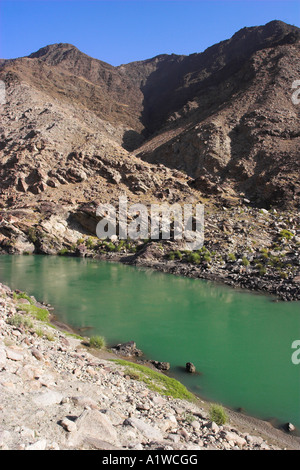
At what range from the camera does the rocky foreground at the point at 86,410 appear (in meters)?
4.28

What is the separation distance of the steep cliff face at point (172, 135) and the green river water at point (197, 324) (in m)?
18.9

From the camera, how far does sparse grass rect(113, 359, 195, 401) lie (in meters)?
7.61

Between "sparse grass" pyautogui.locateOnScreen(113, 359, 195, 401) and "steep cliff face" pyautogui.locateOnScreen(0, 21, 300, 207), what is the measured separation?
103ft

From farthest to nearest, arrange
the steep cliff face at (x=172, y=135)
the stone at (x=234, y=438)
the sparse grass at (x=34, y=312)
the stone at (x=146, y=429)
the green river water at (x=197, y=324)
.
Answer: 1. the steep cliff face at (x=172, y=135)
2. the sparse grass at (x=34, y=312)
3. the green river water at (x=197, y=324)
4. the stone at (x=234, y=438)
5. the stone at (x=146, y=429)

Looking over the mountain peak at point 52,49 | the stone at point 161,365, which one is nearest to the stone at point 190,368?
the stone at point 161,365

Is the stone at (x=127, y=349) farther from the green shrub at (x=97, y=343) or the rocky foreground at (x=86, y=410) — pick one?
the rocky foreground at (x=86, y=410)

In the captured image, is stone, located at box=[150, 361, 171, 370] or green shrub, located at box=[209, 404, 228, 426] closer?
green shrub, located at box=[209, 404, 228, 426]

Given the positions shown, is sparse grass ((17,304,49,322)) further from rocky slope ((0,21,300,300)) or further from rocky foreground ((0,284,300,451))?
rocky slope ((0,21,300,300))

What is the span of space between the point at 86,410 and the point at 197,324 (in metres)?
9.65

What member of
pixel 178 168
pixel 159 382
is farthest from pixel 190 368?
pixel 178 168

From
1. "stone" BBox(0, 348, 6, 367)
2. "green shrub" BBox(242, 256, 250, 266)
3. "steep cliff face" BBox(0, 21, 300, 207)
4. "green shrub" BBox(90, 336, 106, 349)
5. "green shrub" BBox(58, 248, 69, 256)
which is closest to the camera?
"stone" BBox(0, 348, 6, 367)

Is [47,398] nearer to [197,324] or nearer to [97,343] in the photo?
[97,343]

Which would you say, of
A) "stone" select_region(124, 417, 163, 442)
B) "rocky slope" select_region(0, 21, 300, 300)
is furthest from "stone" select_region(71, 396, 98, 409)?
"rocky slope" select_region(0, 21, 300, 300)
